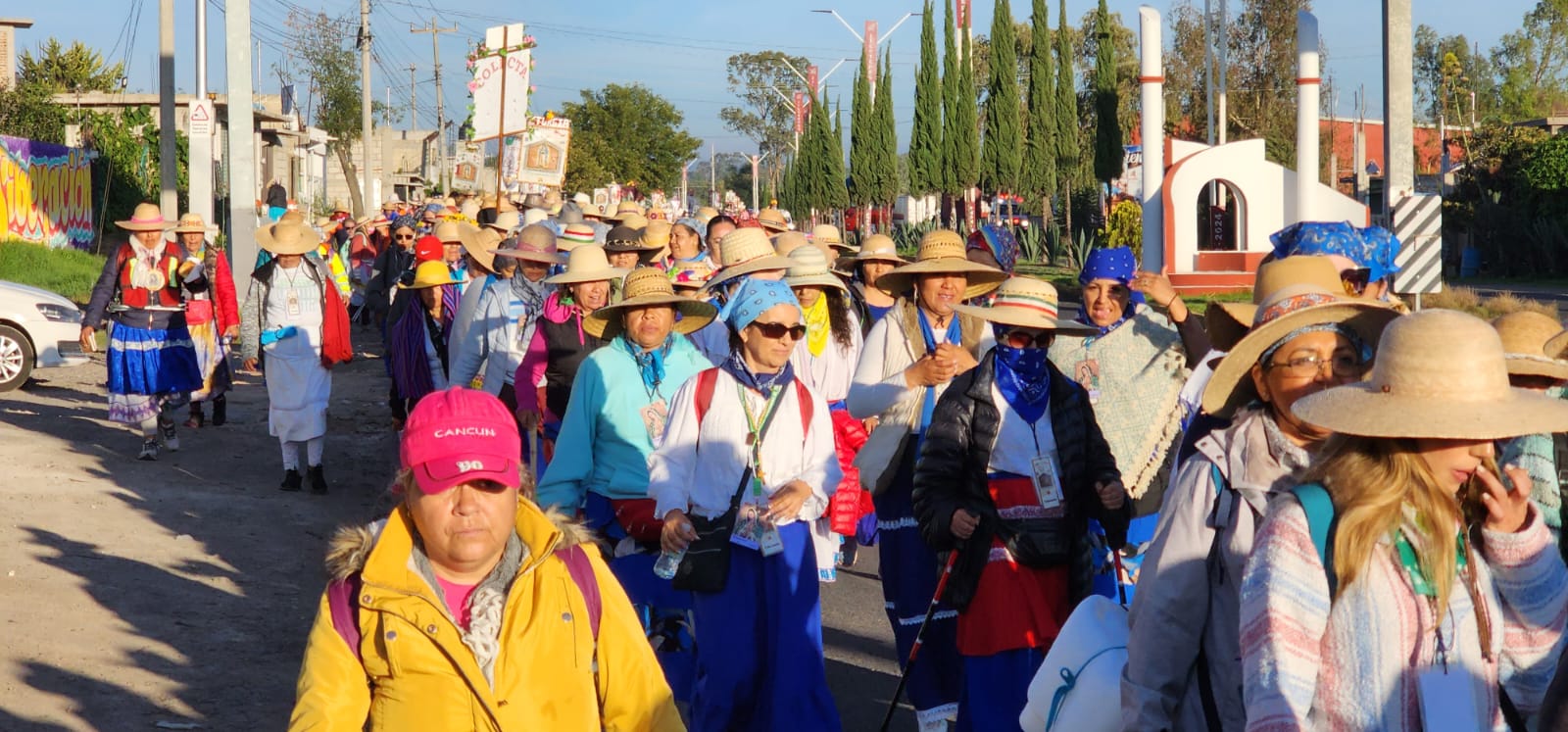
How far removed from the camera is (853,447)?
311 inches

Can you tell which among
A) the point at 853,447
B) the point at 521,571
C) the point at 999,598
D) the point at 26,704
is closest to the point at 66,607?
the point at 26,704

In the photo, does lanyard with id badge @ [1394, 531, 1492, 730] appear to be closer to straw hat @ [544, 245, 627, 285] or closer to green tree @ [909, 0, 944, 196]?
straw hat @ [544, 245, 627, 285]

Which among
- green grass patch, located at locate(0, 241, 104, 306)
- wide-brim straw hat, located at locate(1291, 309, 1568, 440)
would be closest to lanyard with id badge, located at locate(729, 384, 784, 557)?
wide-brim straw hat, located at locate(1291, 309, 1568, 440)

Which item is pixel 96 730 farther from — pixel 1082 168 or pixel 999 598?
pixel 1082 168

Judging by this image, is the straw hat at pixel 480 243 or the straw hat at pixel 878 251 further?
the straw hat at pixel 480 243

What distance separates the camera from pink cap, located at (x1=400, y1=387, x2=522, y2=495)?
341cm

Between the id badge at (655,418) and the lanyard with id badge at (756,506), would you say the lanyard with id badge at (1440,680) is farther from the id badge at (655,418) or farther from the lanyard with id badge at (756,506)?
the id badge at (655,418)

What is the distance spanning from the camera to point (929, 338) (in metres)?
7.16

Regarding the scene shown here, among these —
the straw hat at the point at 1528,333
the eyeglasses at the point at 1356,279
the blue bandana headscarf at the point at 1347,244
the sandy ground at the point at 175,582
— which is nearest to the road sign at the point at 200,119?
the sandy ground at the point at 175,582

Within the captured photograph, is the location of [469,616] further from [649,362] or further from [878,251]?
[878,251]

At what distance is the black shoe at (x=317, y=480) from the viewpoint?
12.2 meters

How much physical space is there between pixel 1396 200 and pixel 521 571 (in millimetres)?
14401

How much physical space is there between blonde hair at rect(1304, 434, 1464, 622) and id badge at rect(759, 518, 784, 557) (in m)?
2.95

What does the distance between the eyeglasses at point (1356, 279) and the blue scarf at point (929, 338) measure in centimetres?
161
